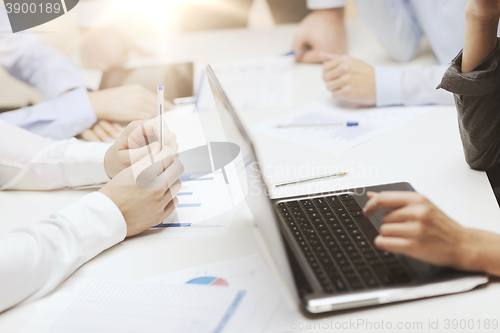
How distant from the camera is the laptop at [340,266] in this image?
443 mm

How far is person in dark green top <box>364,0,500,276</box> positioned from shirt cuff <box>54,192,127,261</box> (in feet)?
1.24

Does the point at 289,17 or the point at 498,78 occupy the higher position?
the point at 289,17

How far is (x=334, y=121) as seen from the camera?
3.18 ft

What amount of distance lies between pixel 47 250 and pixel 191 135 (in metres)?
0.31

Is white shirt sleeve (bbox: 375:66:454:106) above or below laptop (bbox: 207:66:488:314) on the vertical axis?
above

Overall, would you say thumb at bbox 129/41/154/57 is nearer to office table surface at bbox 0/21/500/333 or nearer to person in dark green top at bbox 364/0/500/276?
office table surface at bbox 0/21/500/333

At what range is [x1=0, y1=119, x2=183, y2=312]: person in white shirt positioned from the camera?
0.54m

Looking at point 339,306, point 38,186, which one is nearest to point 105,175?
point 38,186

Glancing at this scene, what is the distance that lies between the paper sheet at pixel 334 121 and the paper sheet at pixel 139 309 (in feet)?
1.50

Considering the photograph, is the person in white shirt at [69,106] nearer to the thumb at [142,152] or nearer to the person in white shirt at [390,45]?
the thumb at [142,152]

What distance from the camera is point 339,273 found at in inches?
18.5

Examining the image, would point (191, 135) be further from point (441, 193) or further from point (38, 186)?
point (441, 193)

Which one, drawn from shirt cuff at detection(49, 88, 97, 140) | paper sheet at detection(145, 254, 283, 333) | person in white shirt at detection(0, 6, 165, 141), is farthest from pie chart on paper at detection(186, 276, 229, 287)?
shirt cuff at detection(49, 88, 97, 140)

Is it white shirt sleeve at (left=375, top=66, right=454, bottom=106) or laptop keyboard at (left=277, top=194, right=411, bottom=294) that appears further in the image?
white shirt sleeve at (left=375, top=66, right=454, bottom=106)
